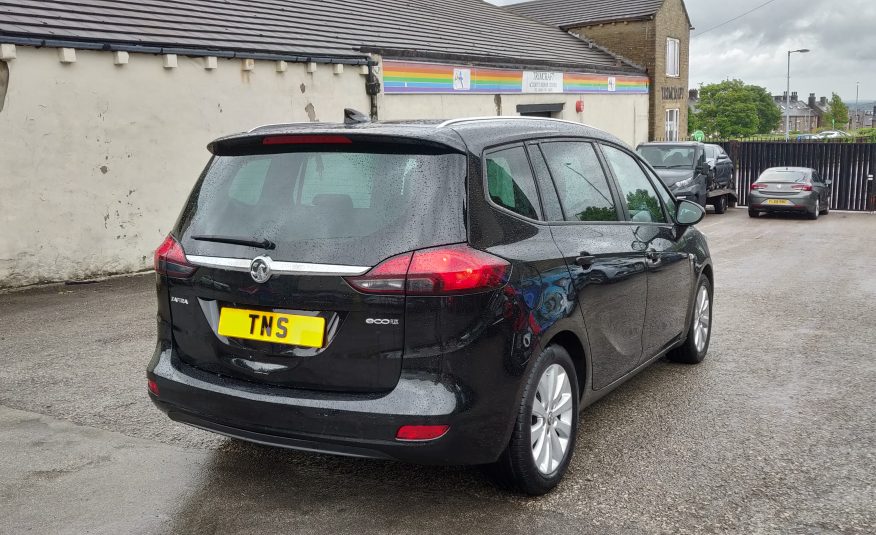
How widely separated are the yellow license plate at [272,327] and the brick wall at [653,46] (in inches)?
1131

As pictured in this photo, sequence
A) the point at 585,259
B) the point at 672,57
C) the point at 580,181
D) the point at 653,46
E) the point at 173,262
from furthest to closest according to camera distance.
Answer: the point at 672,57, the point at 653,46, the point at 580,181, the point at 585,259, the point at 173,262

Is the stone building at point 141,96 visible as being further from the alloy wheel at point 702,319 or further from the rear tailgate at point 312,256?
the alloy wheel at point 702,319

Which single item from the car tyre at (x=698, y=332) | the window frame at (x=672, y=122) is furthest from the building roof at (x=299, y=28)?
the car tyre at (x=698, y=332)

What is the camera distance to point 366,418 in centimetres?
321

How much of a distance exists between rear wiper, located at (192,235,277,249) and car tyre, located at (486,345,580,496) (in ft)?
4.04

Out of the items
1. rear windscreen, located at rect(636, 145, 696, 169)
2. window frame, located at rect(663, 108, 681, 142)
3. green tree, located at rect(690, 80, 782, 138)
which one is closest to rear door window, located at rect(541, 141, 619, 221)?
rear windscreen, located at rect(636, 145, 696, 169)

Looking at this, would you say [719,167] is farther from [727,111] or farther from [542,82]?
[727,111]

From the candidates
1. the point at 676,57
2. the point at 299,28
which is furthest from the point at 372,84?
the point at 676,57

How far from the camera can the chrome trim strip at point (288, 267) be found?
10.6 ft

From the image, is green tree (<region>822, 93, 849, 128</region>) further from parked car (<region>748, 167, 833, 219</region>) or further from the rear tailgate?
the rear tailgate

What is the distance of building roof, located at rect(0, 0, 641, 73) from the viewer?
10.8 m

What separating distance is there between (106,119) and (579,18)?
82.1 ft

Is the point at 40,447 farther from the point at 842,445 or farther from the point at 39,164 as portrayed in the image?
the point at 39,164

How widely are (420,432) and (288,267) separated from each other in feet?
2.76
